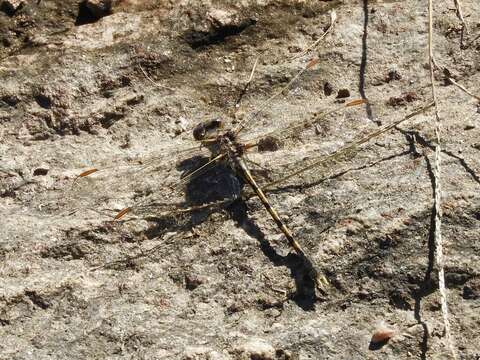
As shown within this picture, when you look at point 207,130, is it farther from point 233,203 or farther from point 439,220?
point 439,220

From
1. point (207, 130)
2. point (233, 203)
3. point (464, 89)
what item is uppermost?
point (464, 89)

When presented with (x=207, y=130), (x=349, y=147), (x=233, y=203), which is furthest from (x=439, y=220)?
(x=207, y=130)

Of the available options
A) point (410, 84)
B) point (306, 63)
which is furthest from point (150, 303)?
point (410, 84)

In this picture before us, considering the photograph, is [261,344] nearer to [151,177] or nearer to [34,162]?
[151,177]

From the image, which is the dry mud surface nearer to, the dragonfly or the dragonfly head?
the dragonfly

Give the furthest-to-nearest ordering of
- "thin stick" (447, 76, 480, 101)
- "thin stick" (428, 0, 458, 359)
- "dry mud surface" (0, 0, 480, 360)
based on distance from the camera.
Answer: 1. "thin stick" (447, 76, 480, 101)
2. "dry mud surface" (0, 0, 480, 360)
3. "thin stick" (428, 0, 458, 359)

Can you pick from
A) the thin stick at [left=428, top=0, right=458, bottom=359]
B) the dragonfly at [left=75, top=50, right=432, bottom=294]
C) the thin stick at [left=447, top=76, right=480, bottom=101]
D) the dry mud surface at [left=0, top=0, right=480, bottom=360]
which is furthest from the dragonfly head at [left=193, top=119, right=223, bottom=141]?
the thin stick at [left=447, top=76, right=480, bottom=101]

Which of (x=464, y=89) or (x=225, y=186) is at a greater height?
(x=464, y=89)
